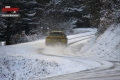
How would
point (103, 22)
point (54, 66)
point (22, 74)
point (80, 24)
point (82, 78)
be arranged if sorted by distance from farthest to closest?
1. point (80, 24)
2. point (103, 22)
3. point (54, 66)
4. point (22, 74)
5. point (82, 78)

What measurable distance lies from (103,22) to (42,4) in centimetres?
2987

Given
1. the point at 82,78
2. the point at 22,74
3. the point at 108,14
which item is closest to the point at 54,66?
the point at 22,74

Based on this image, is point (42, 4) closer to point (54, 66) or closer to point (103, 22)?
point (103, 22)

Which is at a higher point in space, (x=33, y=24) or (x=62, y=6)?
(x=62, y=6)

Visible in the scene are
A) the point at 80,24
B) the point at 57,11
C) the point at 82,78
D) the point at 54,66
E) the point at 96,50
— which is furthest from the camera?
the point at 80,24

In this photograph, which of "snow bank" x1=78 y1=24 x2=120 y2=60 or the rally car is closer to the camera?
"snow bank" x1=78 y1=24 x2=120 y2=60

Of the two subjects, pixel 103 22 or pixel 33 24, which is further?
pixel 33 24

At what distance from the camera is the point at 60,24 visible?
49.8 meters

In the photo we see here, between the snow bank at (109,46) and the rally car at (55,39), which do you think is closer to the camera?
the snow bank at (109,46)

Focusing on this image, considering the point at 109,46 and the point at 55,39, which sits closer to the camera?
the point at 109,46

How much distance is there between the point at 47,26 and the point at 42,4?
5.69m

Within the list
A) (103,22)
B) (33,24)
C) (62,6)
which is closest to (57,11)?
(62,6)

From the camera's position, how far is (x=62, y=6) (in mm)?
52625

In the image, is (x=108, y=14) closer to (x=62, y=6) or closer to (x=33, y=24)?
(x=33, y=24)
